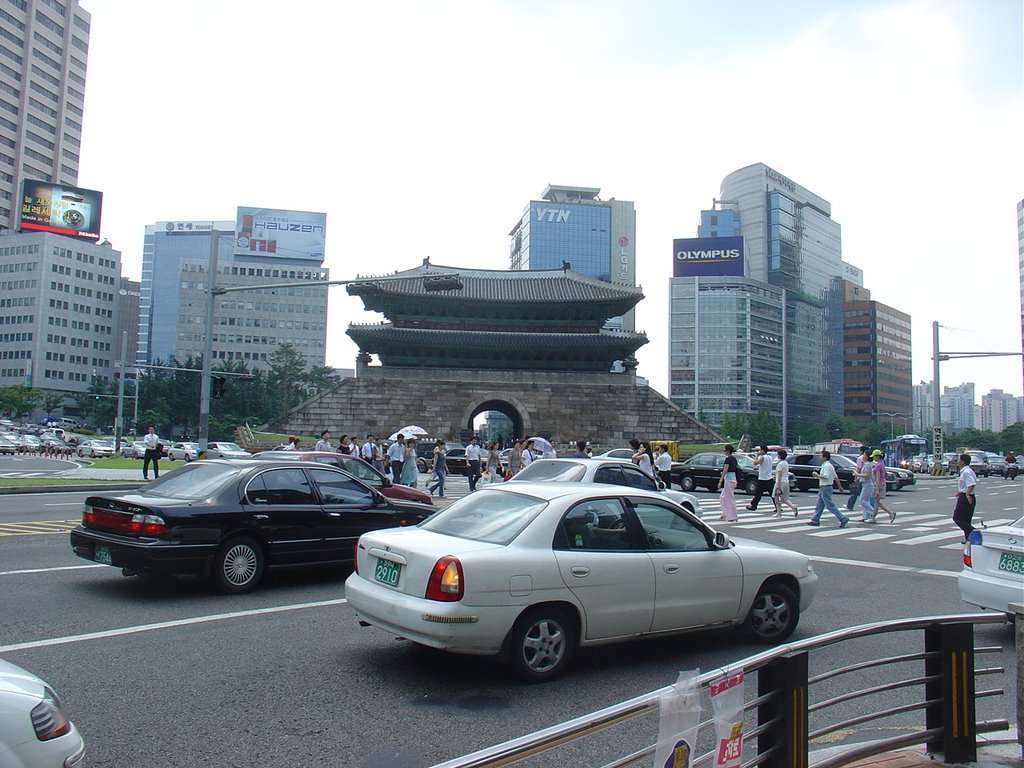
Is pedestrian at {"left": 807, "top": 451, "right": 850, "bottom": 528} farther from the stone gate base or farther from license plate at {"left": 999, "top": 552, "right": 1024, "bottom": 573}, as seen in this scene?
the stone gate base

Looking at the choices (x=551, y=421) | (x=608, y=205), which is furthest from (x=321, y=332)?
(x=551, y=421)

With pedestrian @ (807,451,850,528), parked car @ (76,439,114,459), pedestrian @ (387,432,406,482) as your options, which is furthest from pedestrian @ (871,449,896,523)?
parked car @ (76,439,114,459)

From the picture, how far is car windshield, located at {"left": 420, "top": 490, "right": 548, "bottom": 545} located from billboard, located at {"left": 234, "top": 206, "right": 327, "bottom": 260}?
4435 inches

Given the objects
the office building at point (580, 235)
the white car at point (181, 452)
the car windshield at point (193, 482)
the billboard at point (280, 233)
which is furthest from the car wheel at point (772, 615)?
the office building at point (580, 235)

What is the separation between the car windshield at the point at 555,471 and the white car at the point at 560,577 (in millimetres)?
5916

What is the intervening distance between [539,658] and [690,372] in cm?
10123

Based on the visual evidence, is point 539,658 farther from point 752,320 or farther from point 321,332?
point 321,332

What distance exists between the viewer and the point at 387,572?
5566mm

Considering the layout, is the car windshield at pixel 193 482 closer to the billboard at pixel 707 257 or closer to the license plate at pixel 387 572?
the license plate at pixel 387 572

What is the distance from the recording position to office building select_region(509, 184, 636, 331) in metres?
125

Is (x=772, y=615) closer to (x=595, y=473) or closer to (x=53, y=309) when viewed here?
(x=595, y=473)

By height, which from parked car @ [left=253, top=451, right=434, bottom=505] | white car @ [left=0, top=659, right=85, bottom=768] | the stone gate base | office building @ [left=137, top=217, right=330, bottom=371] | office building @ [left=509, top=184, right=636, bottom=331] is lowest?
white car @ [left=0, top=659, right=85, bottom=768]

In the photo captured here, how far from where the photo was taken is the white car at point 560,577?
511 cm

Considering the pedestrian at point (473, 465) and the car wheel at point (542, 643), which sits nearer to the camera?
the car wheel at point (542, 643)
